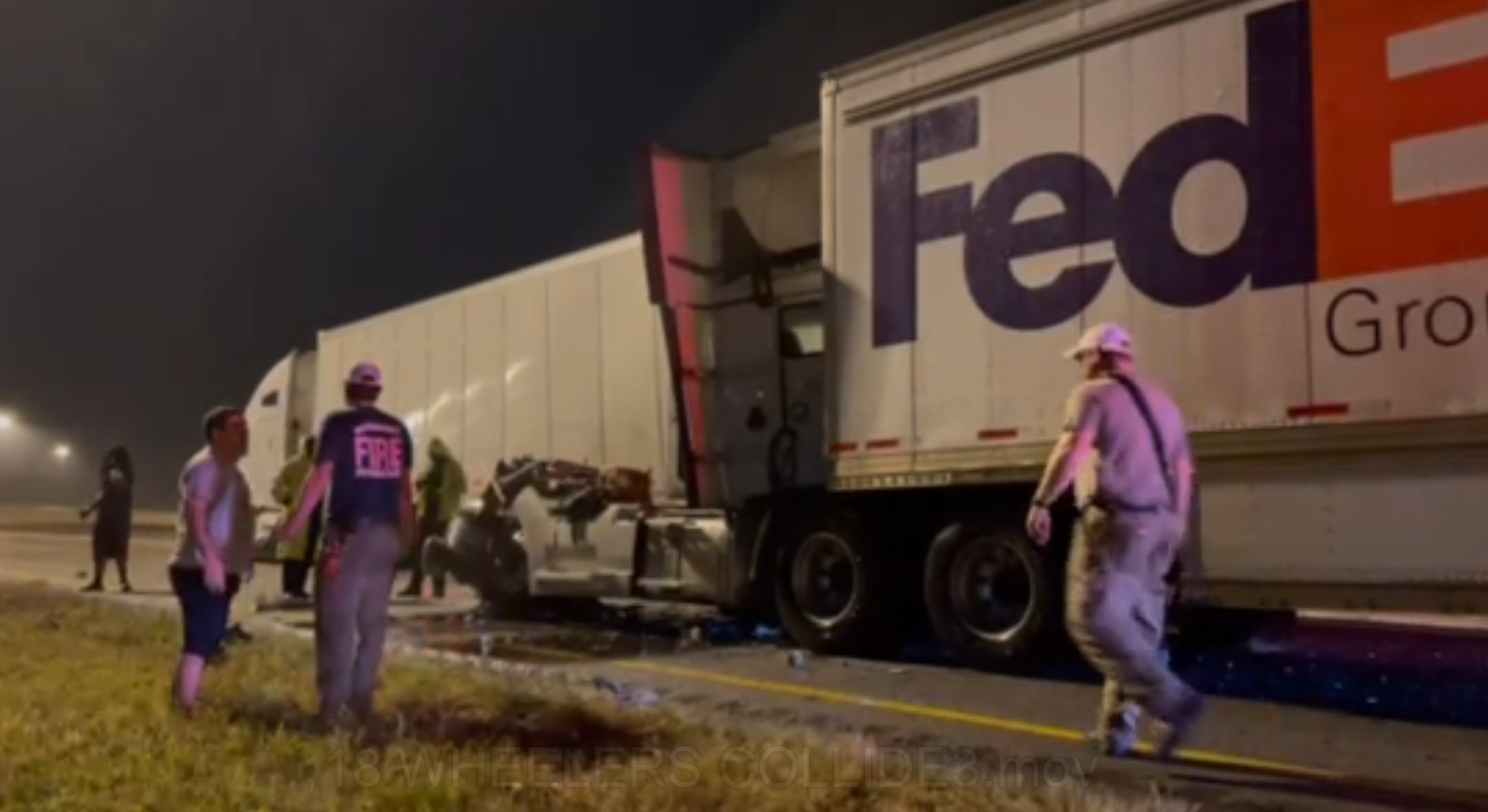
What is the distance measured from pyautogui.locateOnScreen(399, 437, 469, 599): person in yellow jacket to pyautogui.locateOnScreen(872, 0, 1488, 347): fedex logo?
751 centimetres

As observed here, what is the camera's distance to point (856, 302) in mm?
9211

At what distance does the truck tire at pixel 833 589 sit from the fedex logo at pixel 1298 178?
1.88 meters

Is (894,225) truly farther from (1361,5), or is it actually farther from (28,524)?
(28,524)

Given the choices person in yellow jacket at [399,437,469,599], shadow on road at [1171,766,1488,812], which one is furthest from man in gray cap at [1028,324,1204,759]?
person in yellow jacket at [399,437,469,599]

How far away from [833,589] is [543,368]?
5.54 m

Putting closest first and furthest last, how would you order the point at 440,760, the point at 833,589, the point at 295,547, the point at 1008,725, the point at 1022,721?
the point at 440,760 < the point at 1008,725 < the point at 1022,721 < the point at 833,589 < the point at 295,547

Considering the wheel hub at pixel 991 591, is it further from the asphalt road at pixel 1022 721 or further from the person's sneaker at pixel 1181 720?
the person's sneaker at pixel 1181 720

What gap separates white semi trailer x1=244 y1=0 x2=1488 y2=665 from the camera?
6.38 meters

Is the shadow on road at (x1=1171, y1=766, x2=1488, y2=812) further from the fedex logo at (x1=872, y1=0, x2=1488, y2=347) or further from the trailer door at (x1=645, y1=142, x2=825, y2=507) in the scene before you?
the trailer door at (x1=645, y1=142, x2=825, y2=507)

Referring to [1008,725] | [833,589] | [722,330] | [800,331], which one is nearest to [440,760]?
[1008,725]

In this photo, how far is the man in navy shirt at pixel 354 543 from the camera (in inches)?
241

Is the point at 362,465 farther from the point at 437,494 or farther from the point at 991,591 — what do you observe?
the point at 437,494

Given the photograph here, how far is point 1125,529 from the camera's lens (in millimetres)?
5609

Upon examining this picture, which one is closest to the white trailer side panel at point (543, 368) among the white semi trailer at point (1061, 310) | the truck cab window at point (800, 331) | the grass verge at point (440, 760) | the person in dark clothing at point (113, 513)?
the white semi trailer at point (1061, 310)
